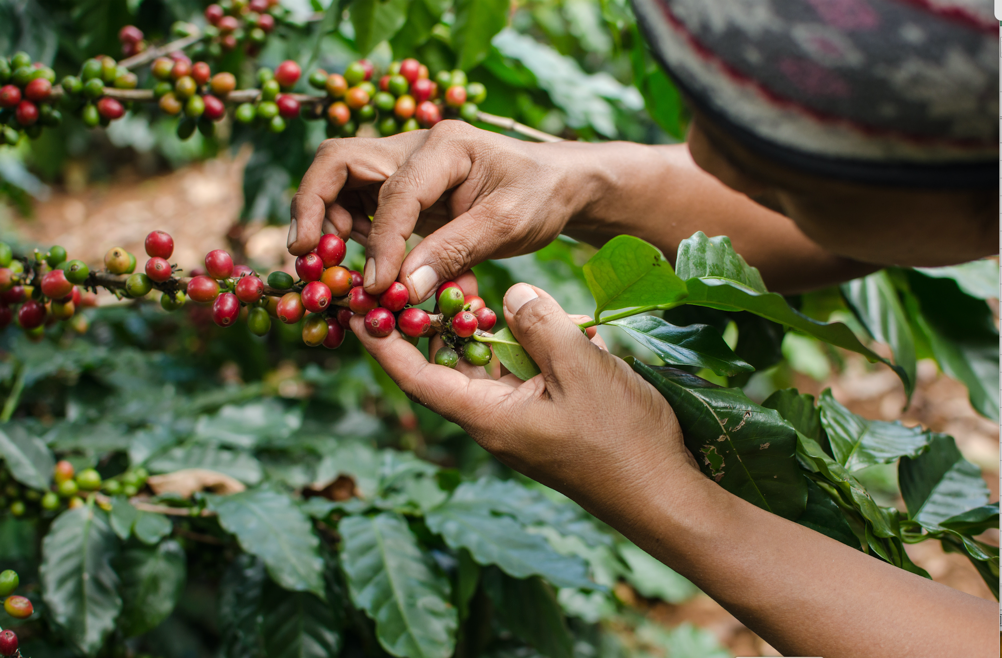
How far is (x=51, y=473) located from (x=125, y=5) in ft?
4.05

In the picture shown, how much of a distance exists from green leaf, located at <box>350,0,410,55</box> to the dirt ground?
1.22 meters

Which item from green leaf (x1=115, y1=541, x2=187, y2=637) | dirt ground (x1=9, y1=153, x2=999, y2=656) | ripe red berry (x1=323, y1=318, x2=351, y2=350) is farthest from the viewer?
dirt ground (x1=9, y1=153, x2=999, y2=656)

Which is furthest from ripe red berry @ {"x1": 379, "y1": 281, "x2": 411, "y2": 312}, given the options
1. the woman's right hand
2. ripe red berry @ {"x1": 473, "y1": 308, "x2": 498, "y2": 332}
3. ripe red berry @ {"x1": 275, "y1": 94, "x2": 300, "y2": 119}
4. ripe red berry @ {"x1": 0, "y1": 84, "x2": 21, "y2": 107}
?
ripe red berry @ {"x1": 0, "y1": 84, "x2": 21, "y2": 107}

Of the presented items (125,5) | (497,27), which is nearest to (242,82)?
(125,5)

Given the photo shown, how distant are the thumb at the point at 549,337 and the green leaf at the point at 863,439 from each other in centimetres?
47

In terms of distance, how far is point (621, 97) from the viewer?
208 cm

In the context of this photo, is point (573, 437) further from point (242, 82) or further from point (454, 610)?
point (242, 82)

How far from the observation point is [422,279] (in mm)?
927

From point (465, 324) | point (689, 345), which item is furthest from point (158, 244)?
point (689, 345)

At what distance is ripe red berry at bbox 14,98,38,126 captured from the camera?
1.08 metres

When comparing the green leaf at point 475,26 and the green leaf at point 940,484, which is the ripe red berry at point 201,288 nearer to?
the green leaf at point 475,26

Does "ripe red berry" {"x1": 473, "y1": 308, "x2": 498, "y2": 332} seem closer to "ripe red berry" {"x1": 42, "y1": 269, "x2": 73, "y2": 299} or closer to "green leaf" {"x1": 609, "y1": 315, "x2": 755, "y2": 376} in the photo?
"green leaf" {"x1": 609, "y1": 315, "x2": 755, "y2": 376}

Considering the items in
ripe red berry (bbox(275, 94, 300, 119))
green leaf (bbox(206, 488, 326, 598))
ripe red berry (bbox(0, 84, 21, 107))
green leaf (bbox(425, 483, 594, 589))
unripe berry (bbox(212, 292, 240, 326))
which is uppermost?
ripe red berry (bbox(275, 94, 300, 119))

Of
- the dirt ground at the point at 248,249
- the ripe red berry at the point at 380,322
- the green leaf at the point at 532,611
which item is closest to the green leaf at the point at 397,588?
the green leaf at the point at 532,611
